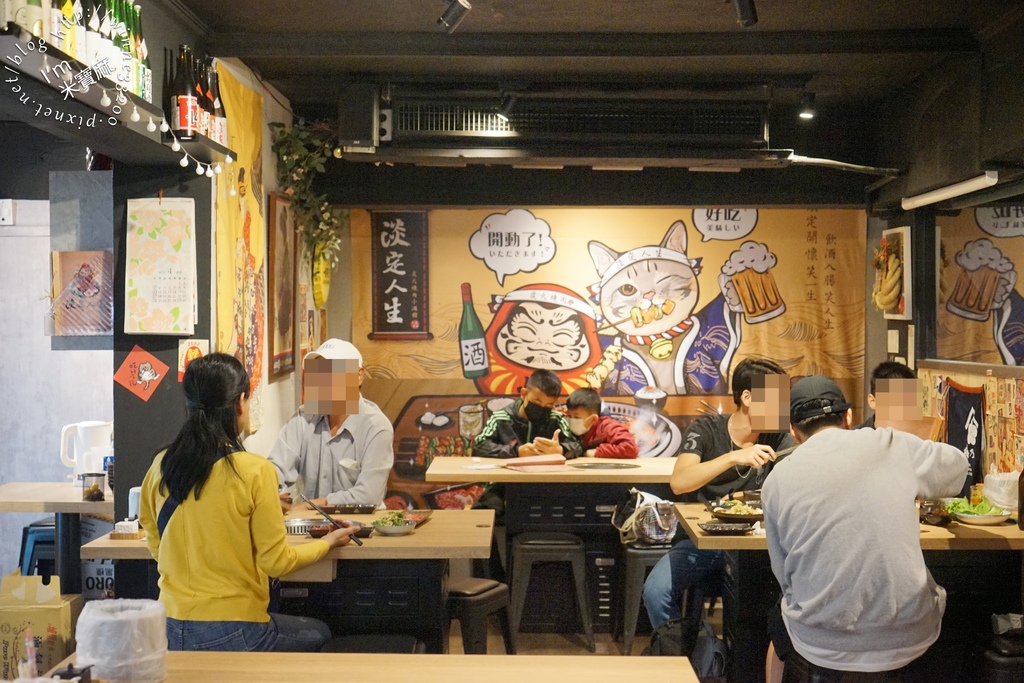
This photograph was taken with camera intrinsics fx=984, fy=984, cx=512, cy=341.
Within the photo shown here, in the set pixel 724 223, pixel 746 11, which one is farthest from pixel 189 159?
pixel 724 223

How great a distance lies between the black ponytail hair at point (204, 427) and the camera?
279 cm

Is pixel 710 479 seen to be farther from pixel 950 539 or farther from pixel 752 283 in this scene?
pixel 752 283

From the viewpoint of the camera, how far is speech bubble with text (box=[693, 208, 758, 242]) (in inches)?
278

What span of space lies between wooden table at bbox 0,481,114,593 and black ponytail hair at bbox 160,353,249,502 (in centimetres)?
203

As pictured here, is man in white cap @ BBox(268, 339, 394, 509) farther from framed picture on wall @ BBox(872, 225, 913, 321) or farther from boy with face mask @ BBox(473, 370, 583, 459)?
framed picture on wall @ BBox(872, 225, 913, 321)

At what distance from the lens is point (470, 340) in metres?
7.11

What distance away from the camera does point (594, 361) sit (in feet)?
23.4

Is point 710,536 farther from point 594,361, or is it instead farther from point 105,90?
point 594,361

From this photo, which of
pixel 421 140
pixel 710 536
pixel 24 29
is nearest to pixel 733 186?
pixel 421 140

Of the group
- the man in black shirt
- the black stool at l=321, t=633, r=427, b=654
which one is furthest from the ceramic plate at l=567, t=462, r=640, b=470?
the black stool at l=321, t=633, r=427, b=654

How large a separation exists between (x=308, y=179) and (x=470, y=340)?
1.74 metres

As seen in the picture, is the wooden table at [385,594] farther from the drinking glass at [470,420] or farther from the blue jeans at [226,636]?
the drinking glass at [470,420]

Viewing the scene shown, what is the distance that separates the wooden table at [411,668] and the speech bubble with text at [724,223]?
16.5ft

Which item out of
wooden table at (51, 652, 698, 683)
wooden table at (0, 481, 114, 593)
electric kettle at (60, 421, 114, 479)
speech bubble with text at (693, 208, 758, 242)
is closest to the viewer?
wooden table at (51, 652, 698, 683)
